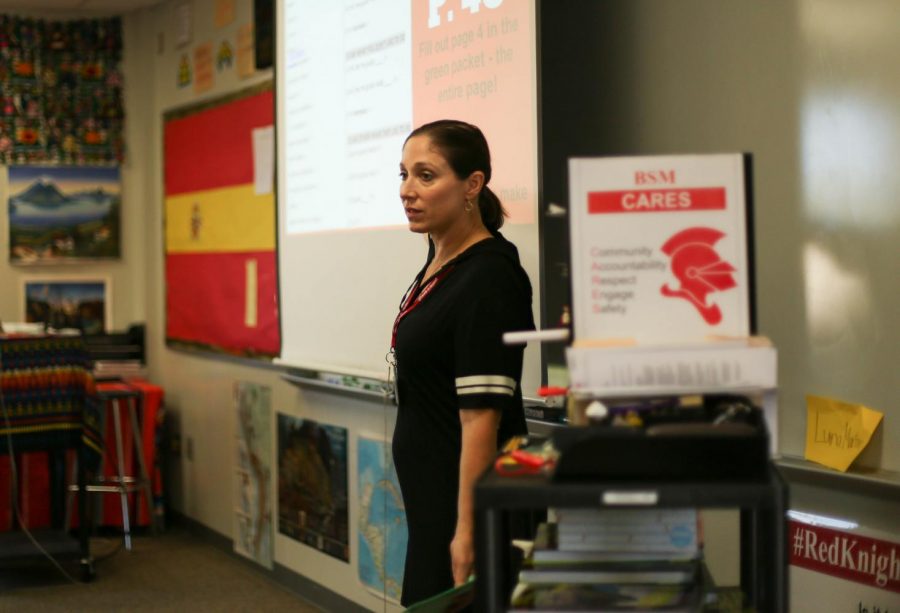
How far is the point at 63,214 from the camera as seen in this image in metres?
5.92

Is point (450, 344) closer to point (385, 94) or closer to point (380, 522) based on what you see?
point (385, 94)

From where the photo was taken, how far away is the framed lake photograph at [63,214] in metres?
5.83

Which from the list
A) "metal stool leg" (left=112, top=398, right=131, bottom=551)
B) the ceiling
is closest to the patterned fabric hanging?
the ceiling

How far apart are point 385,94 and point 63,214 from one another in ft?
10.5

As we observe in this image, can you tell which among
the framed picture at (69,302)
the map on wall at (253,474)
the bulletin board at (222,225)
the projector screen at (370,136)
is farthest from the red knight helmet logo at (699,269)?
the framed picture at (69,302)

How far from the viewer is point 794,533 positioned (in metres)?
2.29

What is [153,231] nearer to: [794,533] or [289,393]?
[289,393]

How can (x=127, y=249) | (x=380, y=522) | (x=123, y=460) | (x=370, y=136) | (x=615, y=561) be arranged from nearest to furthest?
(x=615, y=561) < (x=370, y=136) < (x=380, y=522) < (x=123, y=460) < (x=127, y=249)

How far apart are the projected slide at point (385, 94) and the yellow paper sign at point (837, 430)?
761mm

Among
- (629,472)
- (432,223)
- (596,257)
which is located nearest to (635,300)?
(596,257)

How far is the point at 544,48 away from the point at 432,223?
0.67 meters

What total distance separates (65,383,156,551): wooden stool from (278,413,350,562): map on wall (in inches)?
39.6

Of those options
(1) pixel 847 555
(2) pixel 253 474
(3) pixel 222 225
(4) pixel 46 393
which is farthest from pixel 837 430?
(3) pixel 222 225

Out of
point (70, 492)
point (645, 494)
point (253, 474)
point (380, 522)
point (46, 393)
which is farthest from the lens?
point (70, 492)
